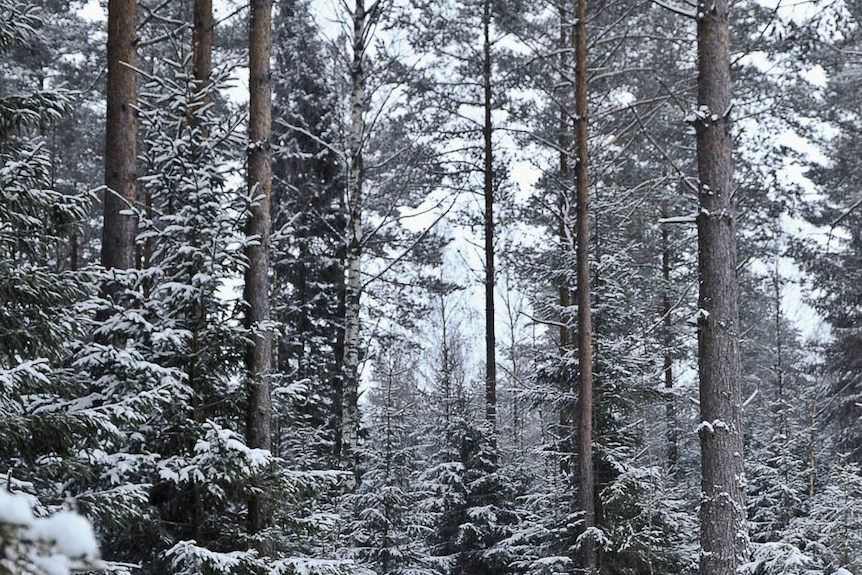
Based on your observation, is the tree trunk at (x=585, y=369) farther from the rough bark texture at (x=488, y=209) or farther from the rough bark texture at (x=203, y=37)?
the rough bark texture at (x=488, y=209)

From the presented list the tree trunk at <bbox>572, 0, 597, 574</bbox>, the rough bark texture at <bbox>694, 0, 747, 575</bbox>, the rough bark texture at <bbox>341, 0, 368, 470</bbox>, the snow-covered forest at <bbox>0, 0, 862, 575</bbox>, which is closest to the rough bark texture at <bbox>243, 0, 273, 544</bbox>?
the snow-covered forest at <bbox>0, 0, 862, 575</bbox>

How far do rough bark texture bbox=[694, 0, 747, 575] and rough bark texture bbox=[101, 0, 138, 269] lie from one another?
5515mm

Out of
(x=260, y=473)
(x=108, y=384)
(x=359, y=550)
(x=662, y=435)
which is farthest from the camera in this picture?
(x=662, y=435)

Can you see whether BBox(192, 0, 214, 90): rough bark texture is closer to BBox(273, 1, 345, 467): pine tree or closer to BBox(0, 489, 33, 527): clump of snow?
BBox(273, 1, 345, 467): pine tree

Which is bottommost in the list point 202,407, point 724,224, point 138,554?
point 138,554

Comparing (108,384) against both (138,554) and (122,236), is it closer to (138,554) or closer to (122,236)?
(138,554)

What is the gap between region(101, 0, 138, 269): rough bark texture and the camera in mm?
7531

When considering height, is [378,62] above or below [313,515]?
above

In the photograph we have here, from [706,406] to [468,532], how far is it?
287 inches

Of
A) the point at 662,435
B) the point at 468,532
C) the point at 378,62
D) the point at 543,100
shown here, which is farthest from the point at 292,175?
the point at 662,435

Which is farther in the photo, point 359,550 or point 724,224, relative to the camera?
point 359,550

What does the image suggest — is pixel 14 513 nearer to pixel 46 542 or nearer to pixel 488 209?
pixel 46 542

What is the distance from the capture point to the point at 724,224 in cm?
593

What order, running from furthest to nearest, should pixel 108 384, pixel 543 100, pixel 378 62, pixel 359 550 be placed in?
pixel 543 100
pixel 378 62
pixel 359 550
pixel 108 384
